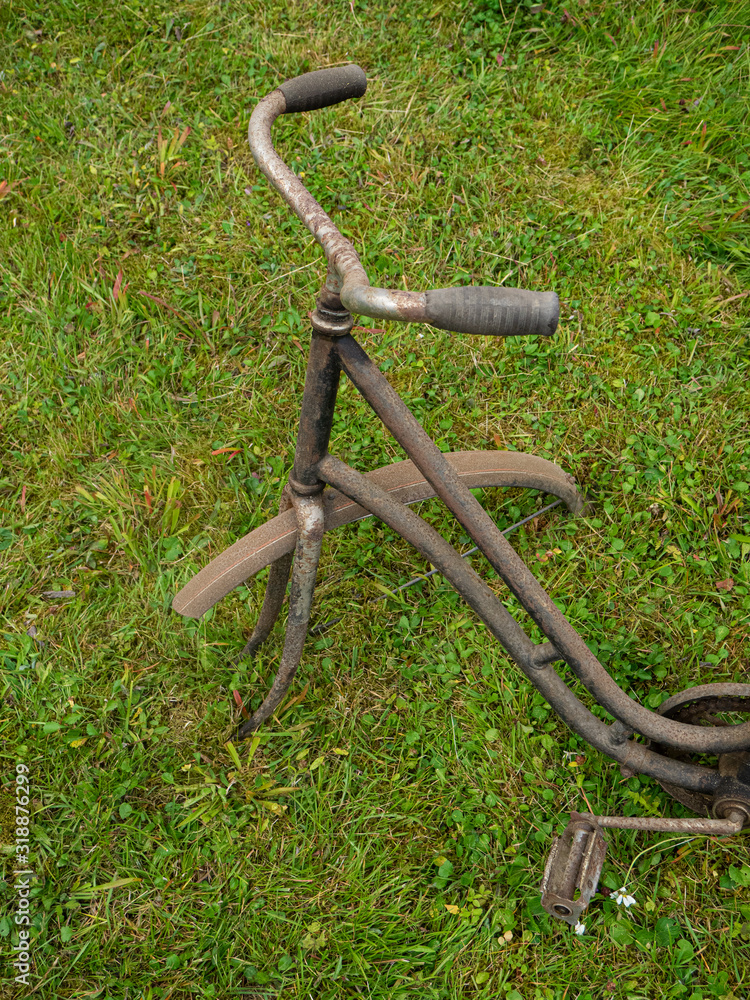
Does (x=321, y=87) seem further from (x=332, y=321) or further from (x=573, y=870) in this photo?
(x=573, y=870)

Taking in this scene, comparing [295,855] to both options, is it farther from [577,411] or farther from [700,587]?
[577,411]

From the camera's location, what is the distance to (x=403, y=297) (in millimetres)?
1277

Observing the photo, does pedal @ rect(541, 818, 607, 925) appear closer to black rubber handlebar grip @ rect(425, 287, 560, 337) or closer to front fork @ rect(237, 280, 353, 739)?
front fork @ rect(237, 280, 353, 739)

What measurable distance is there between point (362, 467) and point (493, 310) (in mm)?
1584

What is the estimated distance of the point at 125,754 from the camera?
2.34m

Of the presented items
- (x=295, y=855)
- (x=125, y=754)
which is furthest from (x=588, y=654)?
(x=125, y=754)

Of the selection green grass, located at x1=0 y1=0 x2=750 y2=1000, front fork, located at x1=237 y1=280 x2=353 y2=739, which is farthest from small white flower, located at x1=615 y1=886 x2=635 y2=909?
front fork, located at x1=237 y1=280 x2=353 y2=739

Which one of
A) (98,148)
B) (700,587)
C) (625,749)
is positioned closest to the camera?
(625,749)

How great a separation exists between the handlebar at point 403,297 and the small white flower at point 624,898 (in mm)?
1753

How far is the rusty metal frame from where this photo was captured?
1.62 metres

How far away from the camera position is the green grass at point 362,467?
7.02ft

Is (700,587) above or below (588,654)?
below

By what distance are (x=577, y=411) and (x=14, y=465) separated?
7.34 feet

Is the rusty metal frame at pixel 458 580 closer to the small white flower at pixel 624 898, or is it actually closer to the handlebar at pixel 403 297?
the handlebar at pixel 403 297
